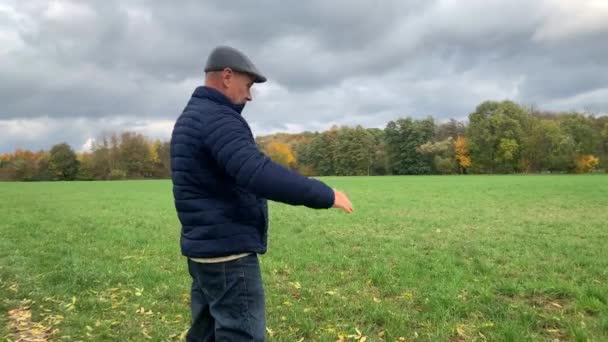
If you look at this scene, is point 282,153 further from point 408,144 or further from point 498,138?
point 498,138

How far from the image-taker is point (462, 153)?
91188mm

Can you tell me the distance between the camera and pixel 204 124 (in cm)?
291

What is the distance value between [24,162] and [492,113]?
101831mm

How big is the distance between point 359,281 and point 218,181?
17.7ft

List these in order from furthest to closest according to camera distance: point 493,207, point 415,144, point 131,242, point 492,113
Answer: point 415,144 < point 492,113 < point 493,207 < point 131,242

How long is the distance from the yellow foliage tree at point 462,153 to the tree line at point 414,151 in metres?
0.18

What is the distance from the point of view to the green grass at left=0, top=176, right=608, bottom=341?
5.66 meters

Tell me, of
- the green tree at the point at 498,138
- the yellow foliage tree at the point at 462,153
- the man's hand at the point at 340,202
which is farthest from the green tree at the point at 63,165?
the man's hand at the point at 340,202

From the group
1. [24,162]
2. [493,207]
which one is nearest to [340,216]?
[493,207]

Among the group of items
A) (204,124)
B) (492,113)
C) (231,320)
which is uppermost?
(492,113)

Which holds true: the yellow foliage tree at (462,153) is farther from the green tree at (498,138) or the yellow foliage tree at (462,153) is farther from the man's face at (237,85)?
the man's face at (237,85)

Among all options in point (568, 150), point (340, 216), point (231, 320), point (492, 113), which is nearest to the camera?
point (231, 320)

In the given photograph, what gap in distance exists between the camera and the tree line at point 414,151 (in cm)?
8406

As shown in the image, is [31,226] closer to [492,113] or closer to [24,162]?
[492,113]
